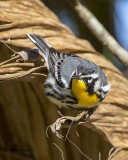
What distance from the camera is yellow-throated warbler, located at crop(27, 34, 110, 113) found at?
4.46 ft

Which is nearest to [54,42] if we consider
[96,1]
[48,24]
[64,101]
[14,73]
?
[48,24]

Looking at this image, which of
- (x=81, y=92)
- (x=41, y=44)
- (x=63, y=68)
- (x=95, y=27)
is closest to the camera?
(x=41, y=44)

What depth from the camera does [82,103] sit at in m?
1.41

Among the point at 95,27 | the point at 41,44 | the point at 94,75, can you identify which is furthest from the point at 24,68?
the point at 95,27

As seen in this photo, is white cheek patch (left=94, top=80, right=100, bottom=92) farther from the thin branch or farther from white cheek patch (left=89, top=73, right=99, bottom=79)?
the thin branch

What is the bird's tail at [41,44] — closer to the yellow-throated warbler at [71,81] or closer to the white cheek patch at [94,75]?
the yellow-throated warbler at [71,81]

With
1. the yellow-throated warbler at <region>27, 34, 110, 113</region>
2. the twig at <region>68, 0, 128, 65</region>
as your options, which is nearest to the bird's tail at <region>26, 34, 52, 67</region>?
the yellow-throated warbler at <region>27, 34, 110, 113</region>

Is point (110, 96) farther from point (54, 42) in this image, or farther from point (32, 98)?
point (32, 98)

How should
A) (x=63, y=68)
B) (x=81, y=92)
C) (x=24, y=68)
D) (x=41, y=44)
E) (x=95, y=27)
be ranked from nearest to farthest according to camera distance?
(x=24, y=68)
(x=41, y=44)
(x=81, y=92)
(x=63, y=68)
(x=95, y=27)

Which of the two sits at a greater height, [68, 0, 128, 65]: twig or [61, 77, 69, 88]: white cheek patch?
[68, 0, 128, 65]: twig

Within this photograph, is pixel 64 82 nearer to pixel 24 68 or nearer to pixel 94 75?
pixel 94 75

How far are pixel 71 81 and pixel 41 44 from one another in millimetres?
206

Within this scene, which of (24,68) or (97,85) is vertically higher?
(24,68)

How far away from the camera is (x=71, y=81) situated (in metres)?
1.50
